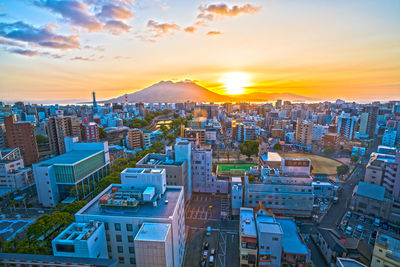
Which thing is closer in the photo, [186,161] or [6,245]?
[6,245]

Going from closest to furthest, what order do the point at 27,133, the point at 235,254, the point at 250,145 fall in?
1. the point at 235,254
2. the point at 27,133
3. the point at 250,145

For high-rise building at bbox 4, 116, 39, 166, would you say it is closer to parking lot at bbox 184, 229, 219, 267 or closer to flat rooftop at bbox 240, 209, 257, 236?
parking lot at bbox 184, 229, 219, 267

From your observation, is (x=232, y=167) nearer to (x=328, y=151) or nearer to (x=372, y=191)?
(x=372, y=191)

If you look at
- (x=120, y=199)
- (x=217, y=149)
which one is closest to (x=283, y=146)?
(x=217, y=149)

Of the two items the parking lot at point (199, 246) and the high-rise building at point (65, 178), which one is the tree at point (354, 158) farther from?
the high-rise building at point (65, 178)

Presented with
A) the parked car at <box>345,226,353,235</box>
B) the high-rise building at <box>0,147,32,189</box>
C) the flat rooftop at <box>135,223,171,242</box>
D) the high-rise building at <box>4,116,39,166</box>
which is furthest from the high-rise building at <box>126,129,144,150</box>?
the parked car at <box>345,226,353,235</box>

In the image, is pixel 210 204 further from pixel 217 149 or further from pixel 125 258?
pixel 217 149
